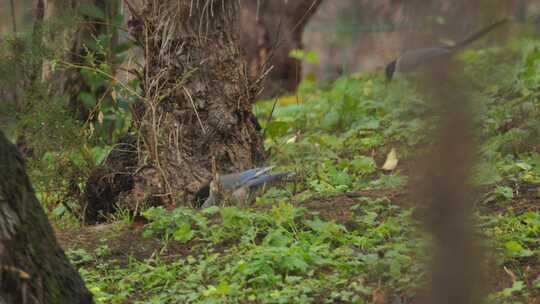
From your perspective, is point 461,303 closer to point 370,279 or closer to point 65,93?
point 370,279

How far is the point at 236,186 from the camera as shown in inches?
219

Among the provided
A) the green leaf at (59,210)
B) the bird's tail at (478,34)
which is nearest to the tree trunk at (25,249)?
the bird's tail at (478,34)

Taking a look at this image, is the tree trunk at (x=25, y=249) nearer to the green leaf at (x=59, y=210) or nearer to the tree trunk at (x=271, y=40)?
the green leaf at (x=59, y=210)

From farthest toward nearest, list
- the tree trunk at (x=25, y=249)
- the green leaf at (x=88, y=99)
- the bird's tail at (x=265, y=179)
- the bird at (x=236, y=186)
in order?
the green leaf at (x=88, y=99), the bird's tail at (x=265, y=179), the bird at (x=236, y=186), the tree trunk at (x=25, y=249)

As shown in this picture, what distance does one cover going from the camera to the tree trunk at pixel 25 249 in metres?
3.03

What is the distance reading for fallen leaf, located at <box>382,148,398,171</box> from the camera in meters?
6.24

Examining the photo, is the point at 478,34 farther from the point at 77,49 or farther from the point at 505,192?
the point at 77,49

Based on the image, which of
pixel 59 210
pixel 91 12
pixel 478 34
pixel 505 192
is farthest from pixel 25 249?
pixel 91 12

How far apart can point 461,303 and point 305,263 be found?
259 centimetres

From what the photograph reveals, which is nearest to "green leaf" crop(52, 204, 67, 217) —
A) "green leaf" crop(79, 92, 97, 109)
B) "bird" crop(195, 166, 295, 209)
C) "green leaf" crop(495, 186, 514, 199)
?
"bird" crop(195, 166, 295, 209)

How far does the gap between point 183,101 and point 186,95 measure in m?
0.06

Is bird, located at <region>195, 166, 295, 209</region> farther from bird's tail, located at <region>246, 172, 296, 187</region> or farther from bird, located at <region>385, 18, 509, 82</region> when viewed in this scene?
bird, located at <region>385, 18, 509, 82</region>

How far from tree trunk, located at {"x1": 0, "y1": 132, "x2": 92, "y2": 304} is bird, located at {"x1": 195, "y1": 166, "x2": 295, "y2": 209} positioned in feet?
6.99

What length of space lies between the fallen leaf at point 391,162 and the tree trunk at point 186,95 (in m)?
0.99
